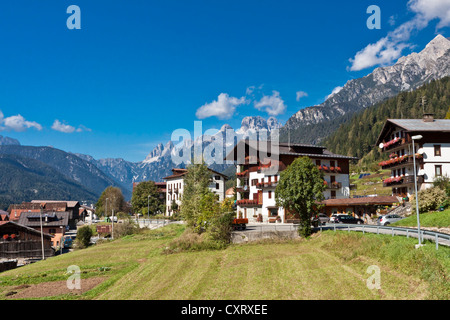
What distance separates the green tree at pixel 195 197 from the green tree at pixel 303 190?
940cm

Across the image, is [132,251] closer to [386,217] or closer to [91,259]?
[91,259]

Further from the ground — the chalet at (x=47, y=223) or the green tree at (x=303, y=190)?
the green tree at (x=303, y=190)

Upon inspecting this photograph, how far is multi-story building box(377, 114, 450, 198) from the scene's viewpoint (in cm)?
4856

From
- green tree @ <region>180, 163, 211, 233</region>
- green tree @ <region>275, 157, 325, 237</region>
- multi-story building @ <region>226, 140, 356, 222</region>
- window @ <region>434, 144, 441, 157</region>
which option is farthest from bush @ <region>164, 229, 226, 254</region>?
window @ <region>434, 144, 441, 157</region>

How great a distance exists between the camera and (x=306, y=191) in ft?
113

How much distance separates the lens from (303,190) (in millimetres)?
34656

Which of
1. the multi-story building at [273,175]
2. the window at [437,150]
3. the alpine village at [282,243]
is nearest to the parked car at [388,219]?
the alpine village at [282,243]

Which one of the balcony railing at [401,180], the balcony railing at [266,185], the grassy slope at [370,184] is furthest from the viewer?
the grassy slope at [370,184]

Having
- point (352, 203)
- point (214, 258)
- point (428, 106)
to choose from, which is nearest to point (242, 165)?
point (352, 203)

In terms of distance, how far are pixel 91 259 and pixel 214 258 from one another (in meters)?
15.7

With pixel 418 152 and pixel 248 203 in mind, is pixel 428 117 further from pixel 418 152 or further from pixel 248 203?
pixel 248 203

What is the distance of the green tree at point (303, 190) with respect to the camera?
1361 inches

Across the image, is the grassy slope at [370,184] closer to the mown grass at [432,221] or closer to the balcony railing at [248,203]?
the balcony railing at [248,203]

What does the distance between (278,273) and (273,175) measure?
115 ft
